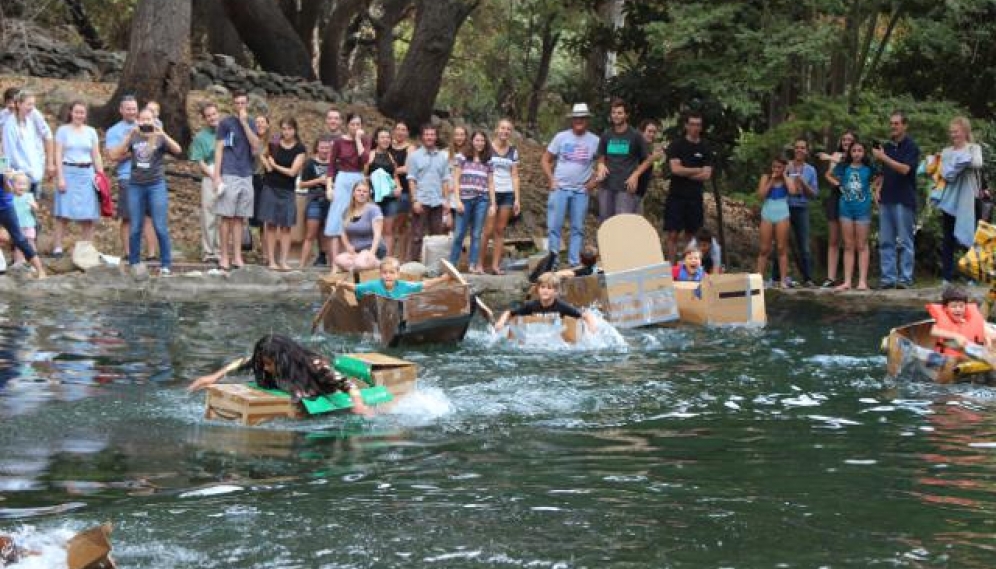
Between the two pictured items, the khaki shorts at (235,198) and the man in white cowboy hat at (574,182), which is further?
the man in white cowboy hat at (574,182)

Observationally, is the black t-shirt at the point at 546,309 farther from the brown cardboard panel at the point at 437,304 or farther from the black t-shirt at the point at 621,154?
the black t-shirt at the point at 621,154

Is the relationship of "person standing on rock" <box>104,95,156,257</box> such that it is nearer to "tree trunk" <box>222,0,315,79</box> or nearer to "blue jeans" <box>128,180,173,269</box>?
"blue jeans" <box>128,180,173,269</box>

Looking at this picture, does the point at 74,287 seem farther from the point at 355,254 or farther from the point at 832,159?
the point at 832,159

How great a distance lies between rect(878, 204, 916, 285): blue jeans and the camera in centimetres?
1962

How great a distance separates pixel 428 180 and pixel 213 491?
37.4ft

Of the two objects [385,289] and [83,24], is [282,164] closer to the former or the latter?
[385,289]

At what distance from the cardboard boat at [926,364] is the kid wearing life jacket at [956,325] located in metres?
0.14

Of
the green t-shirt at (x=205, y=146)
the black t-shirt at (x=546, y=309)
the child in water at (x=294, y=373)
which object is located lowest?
the child in water at (x=294, y=373)

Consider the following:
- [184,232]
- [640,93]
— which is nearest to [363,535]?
[184,232]

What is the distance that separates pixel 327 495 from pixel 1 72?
64.5ft

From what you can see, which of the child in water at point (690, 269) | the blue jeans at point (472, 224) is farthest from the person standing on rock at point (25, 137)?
the child in water at point (690, 269)

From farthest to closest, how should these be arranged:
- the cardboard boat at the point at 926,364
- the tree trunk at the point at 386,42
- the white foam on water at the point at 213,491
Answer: the tree trunk at the point at 386,42
the cardboard boat at the point at 926,364
the white foam on water at the point at 213,491

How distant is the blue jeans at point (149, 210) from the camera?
60.4 feet

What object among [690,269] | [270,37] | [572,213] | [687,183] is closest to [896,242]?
[687,183]
